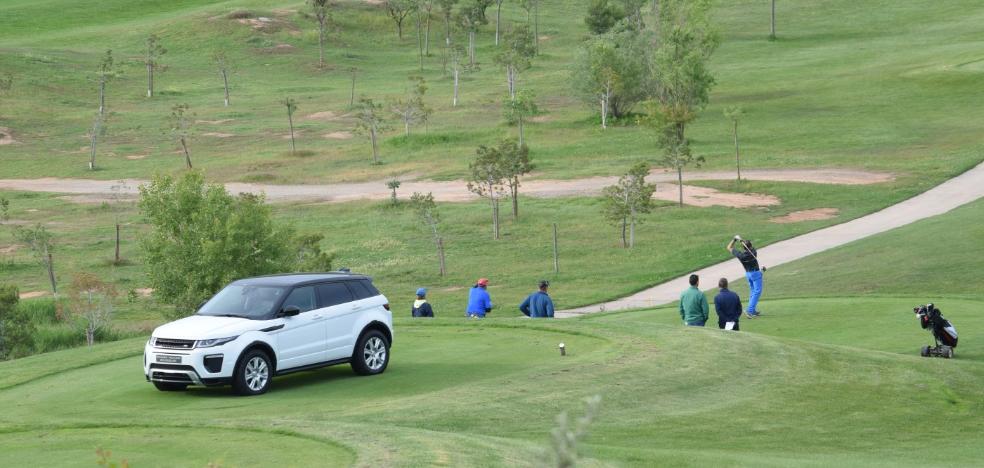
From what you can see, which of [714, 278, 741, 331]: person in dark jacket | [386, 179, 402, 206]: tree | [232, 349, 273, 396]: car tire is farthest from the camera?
[386, 179, 402, 206]: tree

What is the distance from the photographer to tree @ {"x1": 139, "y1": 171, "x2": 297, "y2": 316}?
37812 mm

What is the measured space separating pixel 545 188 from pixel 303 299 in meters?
45.9

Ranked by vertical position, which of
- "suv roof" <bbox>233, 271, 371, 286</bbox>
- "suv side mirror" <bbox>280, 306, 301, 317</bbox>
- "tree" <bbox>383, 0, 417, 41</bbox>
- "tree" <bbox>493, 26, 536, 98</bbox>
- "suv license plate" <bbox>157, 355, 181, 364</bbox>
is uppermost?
"tree" <bbox>383, 0, 417, 41</bbox>

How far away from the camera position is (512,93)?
9562cm

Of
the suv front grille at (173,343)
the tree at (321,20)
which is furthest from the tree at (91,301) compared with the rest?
the tree at (321,20)

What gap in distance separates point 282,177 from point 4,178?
18554 millimetres

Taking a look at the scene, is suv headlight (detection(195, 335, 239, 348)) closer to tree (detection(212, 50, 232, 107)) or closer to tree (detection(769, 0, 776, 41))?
tree (detection(212, 50, 232, 107))

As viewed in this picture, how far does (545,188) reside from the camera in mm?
64688

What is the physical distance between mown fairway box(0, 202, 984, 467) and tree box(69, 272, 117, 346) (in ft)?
52.1

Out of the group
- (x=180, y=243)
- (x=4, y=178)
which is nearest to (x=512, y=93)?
(x=4, y=178)

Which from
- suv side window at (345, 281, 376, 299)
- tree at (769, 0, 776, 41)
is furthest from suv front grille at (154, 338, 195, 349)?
tree at (769, 0, 776, 41)

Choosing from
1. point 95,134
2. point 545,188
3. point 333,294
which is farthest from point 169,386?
point 95,134

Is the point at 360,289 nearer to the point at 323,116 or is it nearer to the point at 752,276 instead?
the point at 752,276

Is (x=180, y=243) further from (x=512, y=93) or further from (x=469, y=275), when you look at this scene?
(x=512, y=93)
